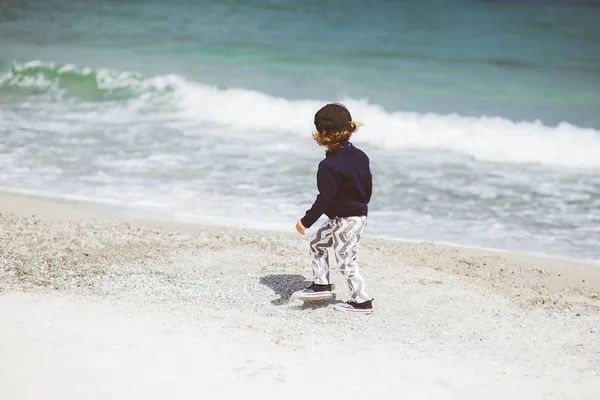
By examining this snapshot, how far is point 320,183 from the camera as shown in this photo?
5.01m

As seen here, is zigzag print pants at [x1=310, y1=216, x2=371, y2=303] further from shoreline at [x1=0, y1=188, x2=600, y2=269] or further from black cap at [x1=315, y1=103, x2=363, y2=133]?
shoreline at [x1=0, y1=188, x2=600, y2=269]

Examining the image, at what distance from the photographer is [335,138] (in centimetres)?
500

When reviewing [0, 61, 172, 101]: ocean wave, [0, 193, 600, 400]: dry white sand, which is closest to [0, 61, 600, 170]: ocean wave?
[0, 61, 172, 101]: ocean wave

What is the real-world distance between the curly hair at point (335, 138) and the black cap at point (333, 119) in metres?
0.02

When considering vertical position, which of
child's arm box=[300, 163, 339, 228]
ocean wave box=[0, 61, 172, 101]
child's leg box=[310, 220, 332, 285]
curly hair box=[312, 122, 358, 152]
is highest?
ocean wave box=[0, 61, 172, 101]

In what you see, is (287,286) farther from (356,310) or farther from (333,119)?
(333,119)

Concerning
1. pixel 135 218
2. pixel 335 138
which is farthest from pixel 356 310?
pixel 135 218

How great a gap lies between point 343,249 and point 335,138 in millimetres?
735

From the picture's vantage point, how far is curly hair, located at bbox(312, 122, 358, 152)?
196 inches

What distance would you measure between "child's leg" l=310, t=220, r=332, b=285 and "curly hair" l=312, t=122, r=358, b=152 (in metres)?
0.55

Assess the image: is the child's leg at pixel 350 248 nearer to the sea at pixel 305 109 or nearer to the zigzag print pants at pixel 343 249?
the zigzag print pants at pixel 343 249

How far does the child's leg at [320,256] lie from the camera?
5.30 m

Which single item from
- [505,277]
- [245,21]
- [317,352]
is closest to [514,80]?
[245,21]

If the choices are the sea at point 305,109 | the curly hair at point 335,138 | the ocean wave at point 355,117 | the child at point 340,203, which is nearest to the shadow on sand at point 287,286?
the child at point 340,203
